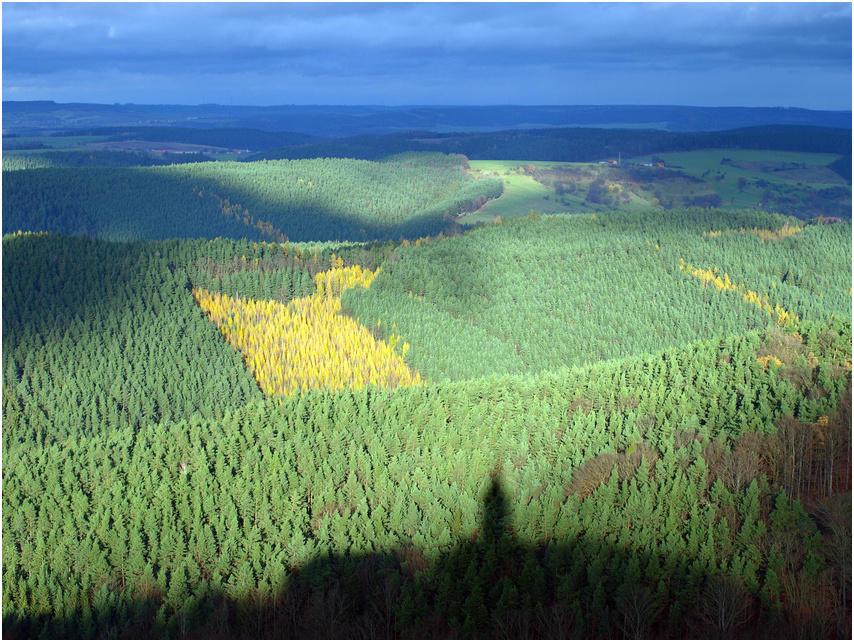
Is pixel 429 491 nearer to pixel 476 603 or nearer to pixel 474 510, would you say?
pixel 474 510

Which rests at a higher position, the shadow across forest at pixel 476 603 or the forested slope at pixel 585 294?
the forested slope at pixel 585 294

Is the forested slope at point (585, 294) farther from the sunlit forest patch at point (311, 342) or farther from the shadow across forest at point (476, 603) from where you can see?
the shadow across forest at point (476, 603)

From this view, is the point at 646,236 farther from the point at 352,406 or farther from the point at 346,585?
the point at 346,585

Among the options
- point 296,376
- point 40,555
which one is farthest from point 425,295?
point 40,555

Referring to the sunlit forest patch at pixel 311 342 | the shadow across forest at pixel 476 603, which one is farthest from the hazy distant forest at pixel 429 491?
the sunlit forest patch at pixel 311 342

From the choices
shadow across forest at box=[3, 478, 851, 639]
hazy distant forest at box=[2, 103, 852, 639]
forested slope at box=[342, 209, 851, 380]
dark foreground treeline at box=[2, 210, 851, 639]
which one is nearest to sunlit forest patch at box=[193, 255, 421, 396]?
hazy distant forest at box=[2, 103, 852, 639]
